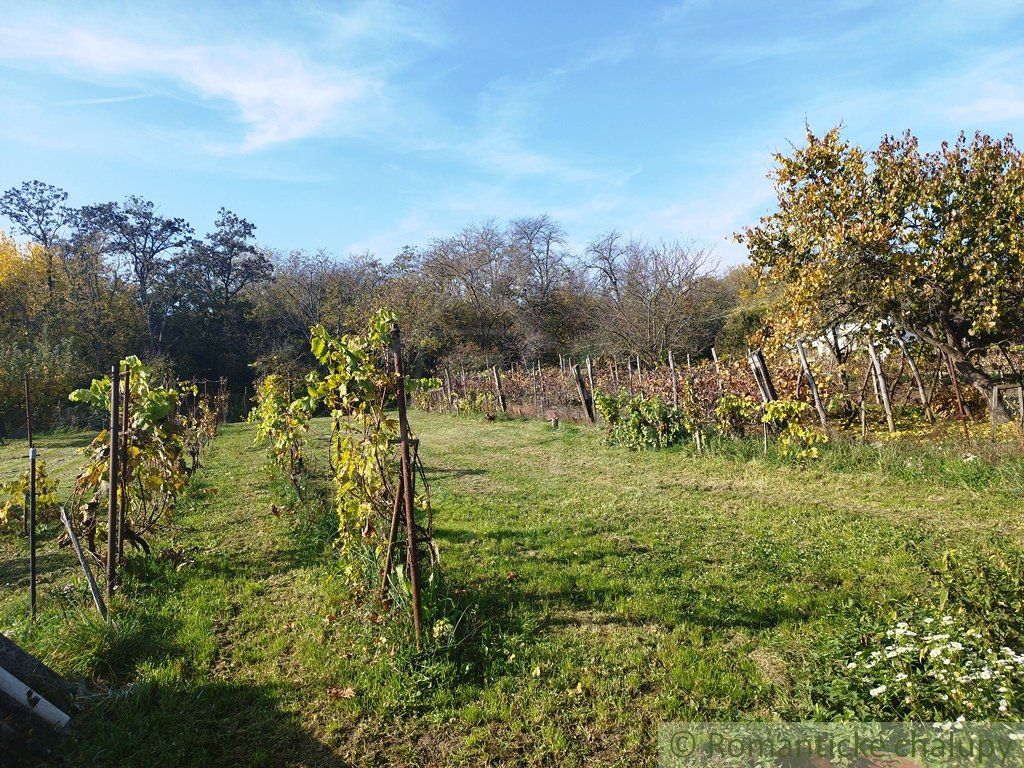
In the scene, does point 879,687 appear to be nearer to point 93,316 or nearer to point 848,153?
point 848,153

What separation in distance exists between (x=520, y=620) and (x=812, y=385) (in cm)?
647

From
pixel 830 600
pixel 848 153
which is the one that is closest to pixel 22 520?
pixel 830 600

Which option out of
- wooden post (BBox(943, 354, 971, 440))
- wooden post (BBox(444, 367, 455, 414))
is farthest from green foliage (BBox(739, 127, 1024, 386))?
wooden post (BBox(444, 367, 455, 414))

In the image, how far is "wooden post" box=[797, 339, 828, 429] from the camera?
8.40m

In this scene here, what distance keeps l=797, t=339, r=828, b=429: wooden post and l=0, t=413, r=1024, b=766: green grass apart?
53.8 inches

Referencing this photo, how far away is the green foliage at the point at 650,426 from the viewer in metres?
9.59

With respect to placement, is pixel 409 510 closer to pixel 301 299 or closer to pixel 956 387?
pixel 956 387

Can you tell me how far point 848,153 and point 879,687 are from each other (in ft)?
25.0

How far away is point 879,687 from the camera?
2514 mm

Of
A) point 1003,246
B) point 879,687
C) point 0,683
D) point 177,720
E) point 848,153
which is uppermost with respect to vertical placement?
point 848,153

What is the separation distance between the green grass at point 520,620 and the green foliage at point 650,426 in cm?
→ 252

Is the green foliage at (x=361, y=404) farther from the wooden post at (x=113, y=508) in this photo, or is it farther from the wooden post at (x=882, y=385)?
the wooden post at (x=882, y=385)

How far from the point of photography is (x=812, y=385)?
Result: 8.54 meters

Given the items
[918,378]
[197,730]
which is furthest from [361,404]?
[918,378]
